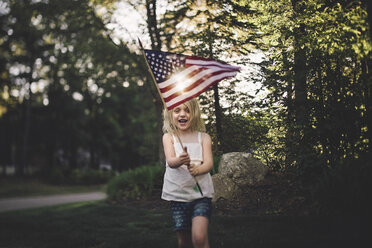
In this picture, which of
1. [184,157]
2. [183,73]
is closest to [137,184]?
[183,73]

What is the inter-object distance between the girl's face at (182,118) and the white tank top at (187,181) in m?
0.16

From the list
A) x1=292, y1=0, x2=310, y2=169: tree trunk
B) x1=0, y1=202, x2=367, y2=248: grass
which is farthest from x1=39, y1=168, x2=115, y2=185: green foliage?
x1=292, y1=0, x2=310, y2=169: tree trunk

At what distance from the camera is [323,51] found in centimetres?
467

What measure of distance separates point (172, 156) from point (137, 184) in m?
6.92

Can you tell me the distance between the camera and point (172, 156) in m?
3.21

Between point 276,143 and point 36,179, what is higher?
point 276,143

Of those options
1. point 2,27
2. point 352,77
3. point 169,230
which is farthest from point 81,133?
point 352,77

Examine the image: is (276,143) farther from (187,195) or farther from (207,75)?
(187,195)

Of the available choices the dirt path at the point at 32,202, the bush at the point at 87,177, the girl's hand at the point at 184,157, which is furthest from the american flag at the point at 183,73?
the bush at the point at 87,177

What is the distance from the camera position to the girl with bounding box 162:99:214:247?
306cm

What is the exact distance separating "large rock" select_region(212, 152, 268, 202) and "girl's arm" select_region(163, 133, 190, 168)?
193cm

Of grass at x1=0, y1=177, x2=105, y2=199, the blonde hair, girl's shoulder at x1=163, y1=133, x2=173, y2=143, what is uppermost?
the blonde hair

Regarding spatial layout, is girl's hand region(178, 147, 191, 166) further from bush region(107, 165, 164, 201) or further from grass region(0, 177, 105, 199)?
grass region(0, 177, 105, 199)

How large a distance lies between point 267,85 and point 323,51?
33.8 inches
